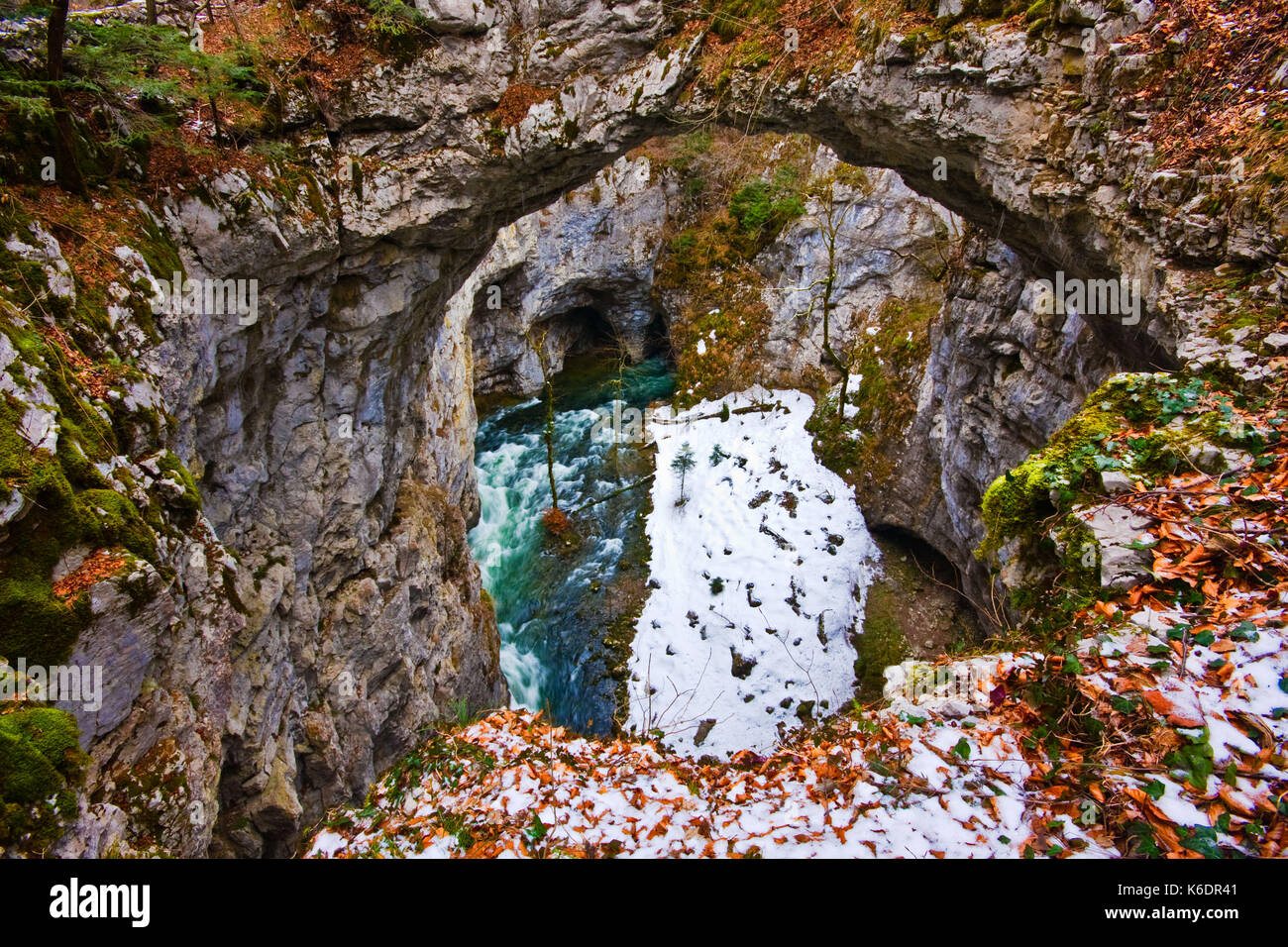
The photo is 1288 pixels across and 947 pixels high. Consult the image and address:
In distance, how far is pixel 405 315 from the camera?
870 cm

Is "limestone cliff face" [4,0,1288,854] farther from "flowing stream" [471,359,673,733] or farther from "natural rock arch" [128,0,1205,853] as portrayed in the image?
"flowing stream" [471,359,673,733]

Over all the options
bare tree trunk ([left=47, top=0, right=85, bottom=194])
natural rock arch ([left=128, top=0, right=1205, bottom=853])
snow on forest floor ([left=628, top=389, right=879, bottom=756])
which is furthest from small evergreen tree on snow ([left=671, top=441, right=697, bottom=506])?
bare tree trunk ([left=47, top=0, right=85, bottom=194])

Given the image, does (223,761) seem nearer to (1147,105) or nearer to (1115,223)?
(1115,223)

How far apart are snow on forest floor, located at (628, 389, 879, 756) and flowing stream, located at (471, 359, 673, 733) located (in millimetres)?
764

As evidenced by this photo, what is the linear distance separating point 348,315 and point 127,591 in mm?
5188

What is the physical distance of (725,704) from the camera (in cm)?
1117

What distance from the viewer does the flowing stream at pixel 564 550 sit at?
12.4m

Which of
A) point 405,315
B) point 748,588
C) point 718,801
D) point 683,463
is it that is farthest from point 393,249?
point 748,588

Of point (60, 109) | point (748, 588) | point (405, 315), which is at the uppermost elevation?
point (60, 109)

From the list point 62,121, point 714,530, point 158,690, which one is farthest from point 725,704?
point 62,121

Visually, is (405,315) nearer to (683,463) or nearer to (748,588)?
(683,463)

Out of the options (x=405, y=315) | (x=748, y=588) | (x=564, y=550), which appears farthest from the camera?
(x=564, y=550)

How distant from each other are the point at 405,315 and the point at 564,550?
759 cm

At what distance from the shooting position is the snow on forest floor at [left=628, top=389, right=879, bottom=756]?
437 inches
